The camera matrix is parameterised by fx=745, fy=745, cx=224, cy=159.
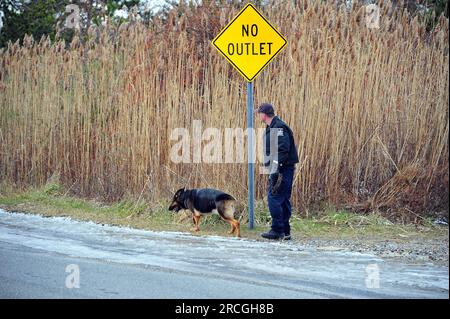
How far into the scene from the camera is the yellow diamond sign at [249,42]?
1163cm

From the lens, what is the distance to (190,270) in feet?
27.6

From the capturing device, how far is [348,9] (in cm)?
1436

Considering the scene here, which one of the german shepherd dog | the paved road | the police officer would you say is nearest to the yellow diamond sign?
the police officer

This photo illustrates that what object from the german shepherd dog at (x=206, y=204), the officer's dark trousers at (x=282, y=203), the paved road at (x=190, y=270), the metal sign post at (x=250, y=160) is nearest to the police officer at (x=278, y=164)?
the officer's dark trousers at (x=282, y=203)

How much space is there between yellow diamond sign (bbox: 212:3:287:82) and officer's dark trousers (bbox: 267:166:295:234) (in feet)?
6.18

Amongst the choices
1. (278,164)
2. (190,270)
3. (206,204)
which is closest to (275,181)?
(278,164)

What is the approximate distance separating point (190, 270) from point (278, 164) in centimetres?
270

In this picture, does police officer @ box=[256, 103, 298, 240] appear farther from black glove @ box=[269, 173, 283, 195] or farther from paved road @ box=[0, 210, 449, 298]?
paved road @ box=[0, 210, 449, 298]

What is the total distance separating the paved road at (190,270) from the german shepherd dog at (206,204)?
16.6 inches

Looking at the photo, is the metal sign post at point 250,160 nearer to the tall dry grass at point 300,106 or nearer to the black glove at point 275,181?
the tall dry grass at point 300,106

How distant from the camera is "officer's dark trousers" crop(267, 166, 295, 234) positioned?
35.0 feet
